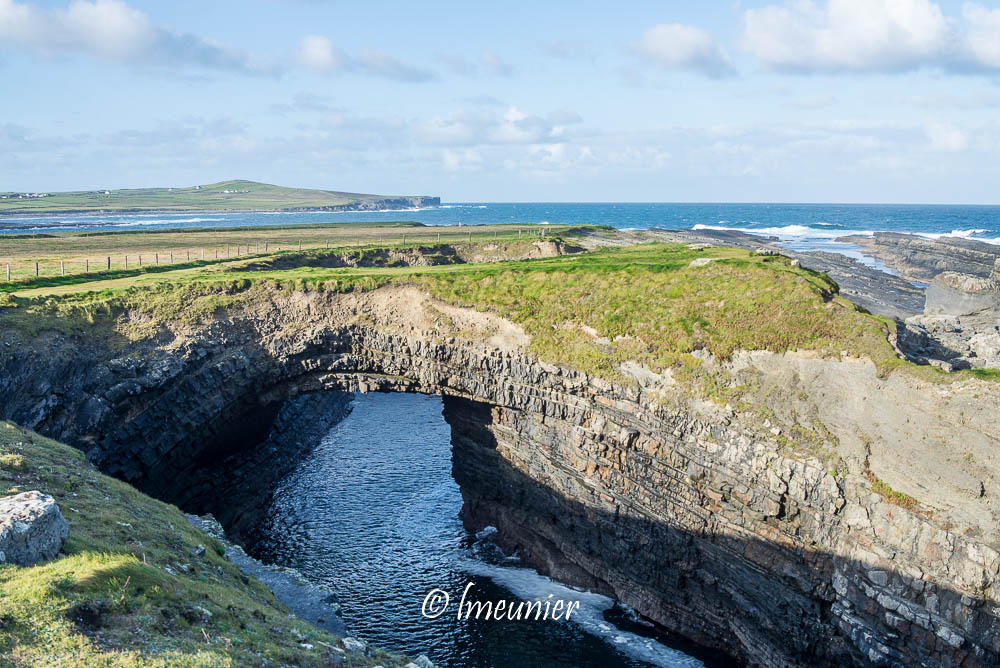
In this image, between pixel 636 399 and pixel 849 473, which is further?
pixel 636 399

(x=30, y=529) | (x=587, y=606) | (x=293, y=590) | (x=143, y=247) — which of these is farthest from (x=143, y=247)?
(x=30, y=529)

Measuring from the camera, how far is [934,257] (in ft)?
319

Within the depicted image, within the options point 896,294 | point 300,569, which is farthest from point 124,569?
point 896,294

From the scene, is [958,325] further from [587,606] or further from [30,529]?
[30,529]

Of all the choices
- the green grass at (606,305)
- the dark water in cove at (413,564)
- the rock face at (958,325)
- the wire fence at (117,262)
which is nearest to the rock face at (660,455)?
the green grass at (606,305)

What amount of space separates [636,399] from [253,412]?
23.0 meters

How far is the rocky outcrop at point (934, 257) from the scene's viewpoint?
288 ft

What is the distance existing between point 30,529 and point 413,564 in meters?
20.9

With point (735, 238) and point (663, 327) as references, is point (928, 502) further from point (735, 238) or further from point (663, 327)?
point (735, 238)

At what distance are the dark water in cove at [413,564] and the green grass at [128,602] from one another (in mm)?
10355

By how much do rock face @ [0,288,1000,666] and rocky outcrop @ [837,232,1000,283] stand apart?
75.1 metres

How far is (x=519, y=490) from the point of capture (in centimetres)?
3306

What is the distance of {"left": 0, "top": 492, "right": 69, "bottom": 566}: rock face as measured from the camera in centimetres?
1248

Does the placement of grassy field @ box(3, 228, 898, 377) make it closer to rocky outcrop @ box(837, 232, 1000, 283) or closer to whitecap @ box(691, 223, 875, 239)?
rocky outcrop @ box(837, 232, 1000, 283)
